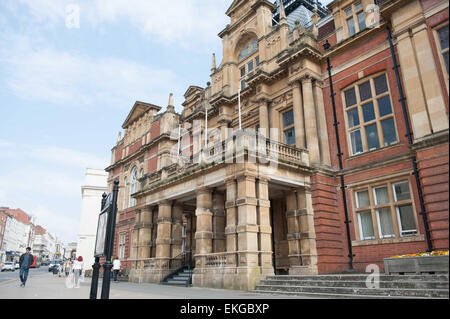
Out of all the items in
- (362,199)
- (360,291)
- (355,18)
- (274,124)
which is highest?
(355,18)

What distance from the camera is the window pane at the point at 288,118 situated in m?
19.7

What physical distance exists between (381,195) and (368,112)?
4191mm

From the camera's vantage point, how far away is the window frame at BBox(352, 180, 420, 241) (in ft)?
45.5

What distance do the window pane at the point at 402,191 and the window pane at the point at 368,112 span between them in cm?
357

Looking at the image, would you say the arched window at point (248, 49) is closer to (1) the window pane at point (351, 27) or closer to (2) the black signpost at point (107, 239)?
(1) the window pane at point (351, 27)

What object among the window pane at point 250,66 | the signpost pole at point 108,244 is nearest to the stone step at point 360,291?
the signpost pole at point 108,244

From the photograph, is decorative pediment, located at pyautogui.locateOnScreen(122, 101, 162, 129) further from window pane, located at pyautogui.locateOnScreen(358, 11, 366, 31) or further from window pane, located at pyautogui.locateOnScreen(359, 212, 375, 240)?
window pane, located at pyautogui.locateOnScreen(359, 212, 375, 240)

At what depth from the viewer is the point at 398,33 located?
14.5 metres

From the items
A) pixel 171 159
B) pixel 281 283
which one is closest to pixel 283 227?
pixel 281 283

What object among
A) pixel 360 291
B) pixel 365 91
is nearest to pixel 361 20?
pixel 365 91

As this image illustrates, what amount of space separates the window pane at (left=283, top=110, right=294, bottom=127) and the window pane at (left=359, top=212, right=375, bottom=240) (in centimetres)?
691

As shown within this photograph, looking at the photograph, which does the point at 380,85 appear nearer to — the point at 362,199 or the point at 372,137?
the point at 372,137

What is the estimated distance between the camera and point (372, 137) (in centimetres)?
1598

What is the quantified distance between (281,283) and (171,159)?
1927cm
